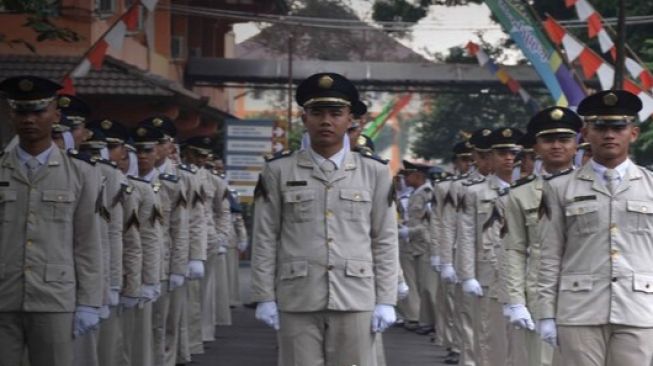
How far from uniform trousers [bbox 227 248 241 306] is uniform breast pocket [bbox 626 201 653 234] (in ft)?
47.3

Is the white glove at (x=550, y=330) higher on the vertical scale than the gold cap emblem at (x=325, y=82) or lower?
lower

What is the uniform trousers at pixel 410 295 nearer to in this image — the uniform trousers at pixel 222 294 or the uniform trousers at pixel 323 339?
the uniform trousers at pixel 222 294

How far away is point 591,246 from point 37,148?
3.33 meters

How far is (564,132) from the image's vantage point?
11.1 metres

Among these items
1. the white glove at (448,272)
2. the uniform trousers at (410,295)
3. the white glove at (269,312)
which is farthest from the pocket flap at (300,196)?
the uniform trousers at (410,295)

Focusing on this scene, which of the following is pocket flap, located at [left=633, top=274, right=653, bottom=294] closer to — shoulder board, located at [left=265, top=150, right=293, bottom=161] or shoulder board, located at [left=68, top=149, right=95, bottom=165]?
shoulder board, located at [left=265, top=150, right=293, bottom=161]

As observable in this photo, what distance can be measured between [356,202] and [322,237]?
0.29 metres

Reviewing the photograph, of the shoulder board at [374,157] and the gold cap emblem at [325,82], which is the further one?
Result: the shoulder board at [374,157]

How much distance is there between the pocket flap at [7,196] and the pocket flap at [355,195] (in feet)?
6.41

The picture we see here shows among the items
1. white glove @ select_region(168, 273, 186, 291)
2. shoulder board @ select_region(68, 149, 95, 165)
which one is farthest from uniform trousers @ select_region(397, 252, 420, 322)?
shoulder board @ select_region(68, 149, 95, 165)

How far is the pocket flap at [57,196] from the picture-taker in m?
9.49

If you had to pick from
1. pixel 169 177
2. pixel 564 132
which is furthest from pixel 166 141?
pixel 564 132

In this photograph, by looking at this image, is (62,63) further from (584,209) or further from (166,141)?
(584,209)

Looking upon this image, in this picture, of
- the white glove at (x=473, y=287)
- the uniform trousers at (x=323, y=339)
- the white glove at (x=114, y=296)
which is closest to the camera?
the uniform trousers at (x=323, y=339)
